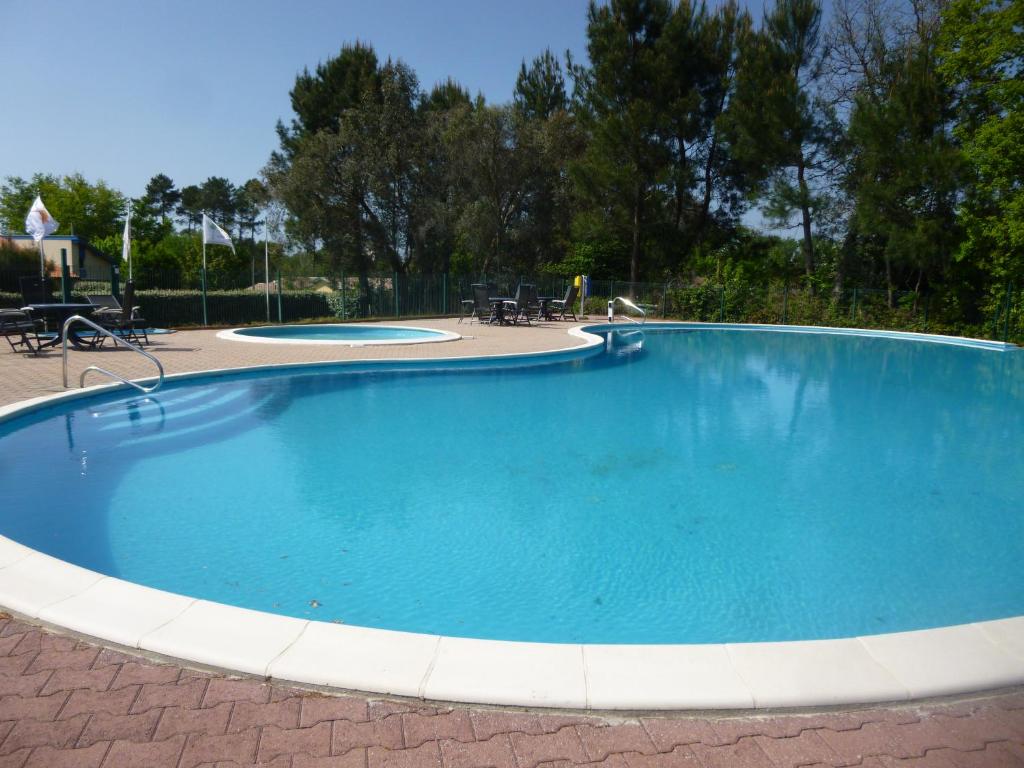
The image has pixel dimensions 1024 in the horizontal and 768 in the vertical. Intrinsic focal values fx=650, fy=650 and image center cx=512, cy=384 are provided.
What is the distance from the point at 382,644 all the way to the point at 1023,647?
2368 mm

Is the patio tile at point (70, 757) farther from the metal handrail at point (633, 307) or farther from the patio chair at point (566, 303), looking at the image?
the metal handrail at point (633, 307)

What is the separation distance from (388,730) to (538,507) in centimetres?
291

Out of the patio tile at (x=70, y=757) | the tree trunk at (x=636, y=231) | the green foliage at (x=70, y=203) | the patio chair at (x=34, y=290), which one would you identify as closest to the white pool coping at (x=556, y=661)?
the patio tile at (x=70, y=757)

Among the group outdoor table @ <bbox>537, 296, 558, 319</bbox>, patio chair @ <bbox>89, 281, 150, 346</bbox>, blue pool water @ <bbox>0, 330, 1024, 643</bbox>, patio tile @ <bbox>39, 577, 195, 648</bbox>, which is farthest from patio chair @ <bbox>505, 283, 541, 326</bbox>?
patio tile @ <bbox>39, 577, 195, 648</bbox>

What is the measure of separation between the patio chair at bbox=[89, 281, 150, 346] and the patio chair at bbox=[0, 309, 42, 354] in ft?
2.86

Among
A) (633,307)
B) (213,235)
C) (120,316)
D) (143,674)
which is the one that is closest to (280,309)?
(213,235)

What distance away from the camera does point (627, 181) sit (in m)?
24.9

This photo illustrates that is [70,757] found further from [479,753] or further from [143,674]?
[479,753]

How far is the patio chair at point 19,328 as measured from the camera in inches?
392

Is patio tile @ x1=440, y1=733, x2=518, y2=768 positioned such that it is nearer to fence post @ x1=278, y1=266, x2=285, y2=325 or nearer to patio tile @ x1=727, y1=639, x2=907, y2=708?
patio tile @ x1=727, y1=639, x2=907, y2=708

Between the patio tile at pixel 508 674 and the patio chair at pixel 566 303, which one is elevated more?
the patio chair at pixel 566 303

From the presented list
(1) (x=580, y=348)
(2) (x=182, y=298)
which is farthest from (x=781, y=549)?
(2) (x=182, y=298)

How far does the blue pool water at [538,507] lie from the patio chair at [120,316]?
2829 millimetres

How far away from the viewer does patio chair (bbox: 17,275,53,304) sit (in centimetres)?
1066
